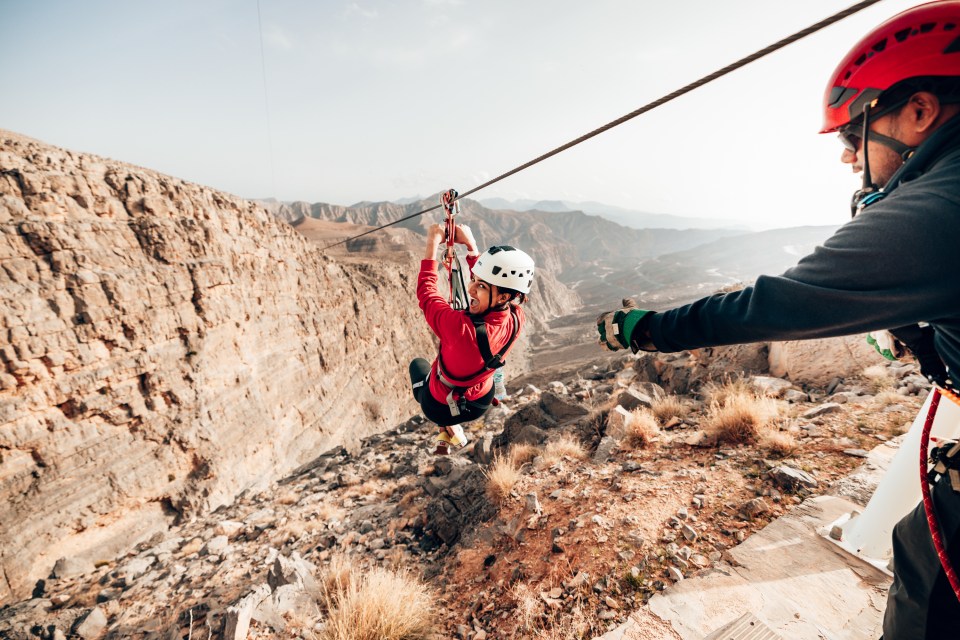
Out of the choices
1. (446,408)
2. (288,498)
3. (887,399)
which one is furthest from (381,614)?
(288,498)

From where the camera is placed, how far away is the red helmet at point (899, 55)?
1514mm

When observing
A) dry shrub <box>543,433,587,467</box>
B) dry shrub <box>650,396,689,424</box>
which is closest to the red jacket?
dry shrub <box>543,433,587,467</box>

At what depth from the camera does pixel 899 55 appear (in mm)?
1597

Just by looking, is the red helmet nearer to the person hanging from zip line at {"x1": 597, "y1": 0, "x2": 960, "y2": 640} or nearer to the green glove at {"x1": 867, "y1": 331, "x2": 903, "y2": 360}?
the person hanging from zip line at {"x1": 597, "y1": 0, "x2": 960, "y2": 640}

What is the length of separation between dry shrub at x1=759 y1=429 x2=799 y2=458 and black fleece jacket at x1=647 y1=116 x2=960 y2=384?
3.65 metres

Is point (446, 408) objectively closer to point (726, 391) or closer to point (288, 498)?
point (726, 391)

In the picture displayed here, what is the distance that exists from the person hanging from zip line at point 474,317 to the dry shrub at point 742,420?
326 cm

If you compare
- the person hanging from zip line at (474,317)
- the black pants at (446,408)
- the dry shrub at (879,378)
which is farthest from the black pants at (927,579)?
the dry shrub at (879,378)

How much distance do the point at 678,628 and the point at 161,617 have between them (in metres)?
6.39

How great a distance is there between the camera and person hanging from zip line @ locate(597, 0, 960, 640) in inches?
43.2

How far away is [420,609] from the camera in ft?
11.1

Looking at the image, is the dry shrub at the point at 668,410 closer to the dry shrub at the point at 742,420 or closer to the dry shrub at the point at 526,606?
the dry shrub at the point at 742,420

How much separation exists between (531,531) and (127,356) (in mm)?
13505

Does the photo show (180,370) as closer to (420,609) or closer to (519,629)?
(420,609)
